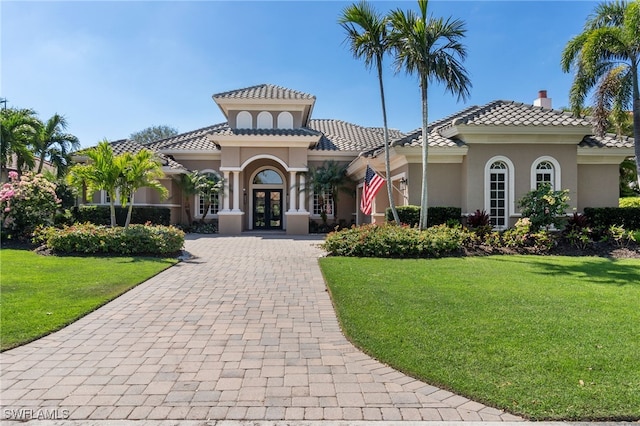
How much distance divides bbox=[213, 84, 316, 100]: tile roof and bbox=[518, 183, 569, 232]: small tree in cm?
1379

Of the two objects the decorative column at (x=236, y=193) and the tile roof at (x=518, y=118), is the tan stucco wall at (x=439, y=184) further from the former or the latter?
the decorative column at (x=236, y=193)

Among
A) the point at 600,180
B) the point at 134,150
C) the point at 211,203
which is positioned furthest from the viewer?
the point at 211,203

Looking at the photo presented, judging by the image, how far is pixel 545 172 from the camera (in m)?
15.0

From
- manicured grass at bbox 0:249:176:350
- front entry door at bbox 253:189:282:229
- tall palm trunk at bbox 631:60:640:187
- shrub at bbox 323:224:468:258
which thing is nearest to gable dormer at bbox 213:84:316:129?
front entry door at bbox 253:189:282:229

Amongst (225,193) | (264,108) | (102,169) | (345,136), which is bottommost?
(225,193)

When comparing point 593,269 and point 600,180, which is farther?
point 600,180

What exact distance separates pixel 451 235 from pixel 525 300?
5.85 meters

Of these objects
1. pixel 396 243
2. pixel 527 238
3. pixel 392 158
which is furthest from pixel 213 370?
pixel 392 158

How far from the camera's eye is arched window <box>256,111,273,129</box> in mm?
22750

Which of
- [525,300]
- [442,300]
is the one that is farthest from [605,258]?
[442,300]

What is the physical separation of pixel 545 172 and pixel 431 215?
4992mm

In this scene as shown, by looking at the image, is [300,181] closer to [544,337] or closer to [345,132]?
[345,132]

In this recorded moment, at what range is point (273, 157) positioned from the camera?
21375 millimetres

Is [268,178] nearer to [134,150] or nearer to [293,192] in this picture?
[293,192]
